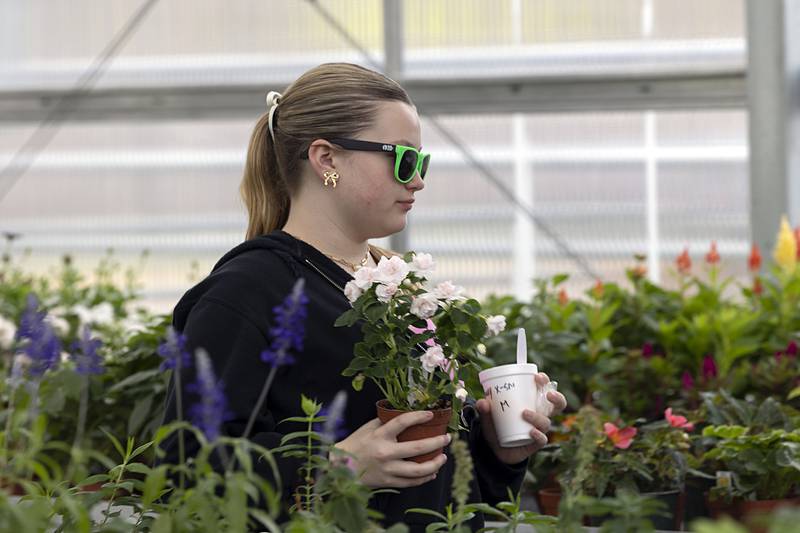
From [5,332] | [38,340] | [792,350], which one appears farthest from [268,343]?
[5,332]

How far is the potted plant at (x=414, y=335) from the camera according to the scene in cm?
158

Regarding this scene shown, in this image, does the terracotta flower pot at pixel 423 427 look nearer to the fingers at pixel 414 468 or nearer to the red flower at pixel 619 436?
the fingers at pixel 414 468

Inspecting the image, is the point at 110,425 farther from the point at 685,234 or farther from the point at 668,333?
the point at 685,234

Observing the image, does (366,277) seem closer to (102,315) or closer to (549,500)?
(549,500)

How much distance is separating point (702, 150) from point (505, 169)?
0.96 m

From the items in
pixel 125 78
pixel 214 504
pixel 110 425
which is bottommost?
pixel 110 425

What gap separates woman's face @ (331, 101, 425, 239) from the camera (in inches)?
72.8

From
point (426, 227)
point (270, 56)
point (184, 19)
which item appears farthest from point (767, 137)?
point (184, 19)

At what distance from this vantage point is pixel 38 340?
1.24 meters

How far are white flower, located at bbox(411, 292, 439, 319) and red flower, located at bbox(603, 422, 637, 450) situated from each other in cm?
123

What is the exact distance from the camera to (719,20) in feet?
17.7

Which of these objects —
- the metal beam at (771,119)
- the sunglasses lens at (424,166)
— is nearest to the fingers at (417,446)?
the sunglasses lens at (424,166)

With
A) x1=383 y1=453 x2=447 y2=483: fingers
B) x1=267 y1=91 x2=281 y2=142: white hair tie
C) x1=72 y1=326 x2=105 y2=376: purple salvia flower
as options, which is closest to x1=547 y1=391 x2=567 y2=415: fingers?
x1=383 y1=453 x2=447 y2=483: fingers

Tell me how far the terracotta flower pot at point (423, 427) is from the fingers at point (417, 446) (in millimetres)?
11
